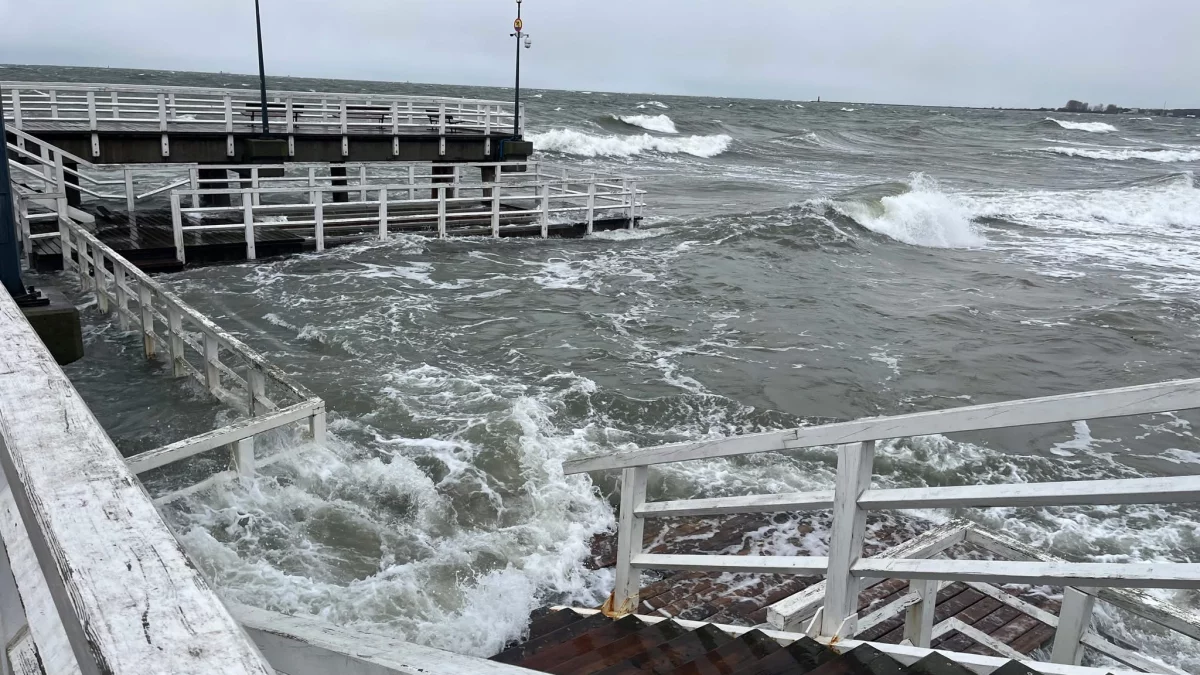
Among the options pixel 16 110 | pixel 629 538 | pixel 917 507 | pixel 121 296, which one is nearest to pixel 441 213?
pixel 16 110

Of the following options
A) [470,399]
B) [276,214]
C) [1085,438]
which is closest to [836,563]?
[470,399]

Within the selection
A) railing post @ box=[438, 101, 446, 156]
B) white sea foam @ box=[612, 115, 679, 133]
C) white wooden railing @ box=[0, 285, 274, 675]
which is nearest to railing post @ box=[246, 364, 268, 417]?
white wooden railing @ box=[0, 285, 274, 675]

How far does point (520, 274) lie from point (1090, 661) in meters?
12.9

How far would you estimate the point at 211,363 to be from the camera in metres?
7.11

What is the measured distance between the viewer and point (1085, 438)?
926cm

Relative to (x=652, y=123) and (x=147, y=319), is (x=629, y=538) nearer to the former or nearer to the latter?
(x=147, y=319)

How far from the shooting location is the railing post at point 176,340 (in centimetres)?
778

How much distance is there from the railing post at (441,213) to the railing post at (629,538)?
14.3 metres

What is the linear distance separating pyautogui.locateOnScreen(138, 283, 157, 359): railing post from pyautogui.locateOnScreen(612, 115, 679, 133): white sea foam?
56.2m

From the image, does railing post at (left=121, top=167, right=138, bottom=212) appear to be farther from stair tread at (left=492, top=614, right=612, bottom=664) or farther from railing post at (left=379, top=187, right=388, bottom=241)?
stair tread at (left=492, top=614, right=612, bottom=664)

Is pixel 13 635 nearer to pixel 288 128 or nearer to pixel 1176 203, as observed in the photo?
pixel 288 128

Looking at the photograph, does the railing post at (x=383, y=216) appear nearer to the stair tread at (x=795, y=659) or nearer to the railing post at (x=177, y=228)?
the railing post at (x=177, y=228)

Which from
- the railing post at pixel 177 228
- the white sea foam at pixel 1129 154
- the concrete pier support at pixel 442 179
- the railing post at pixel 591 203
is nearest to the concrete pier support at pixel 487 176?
the concrete pier support at pixel 442 179

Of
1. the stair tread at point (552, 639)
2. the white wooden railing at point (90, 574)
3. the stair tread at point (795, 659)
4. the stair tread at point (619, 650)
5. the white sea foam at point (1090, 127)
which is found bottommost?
the stair tread at point (552, 639)
